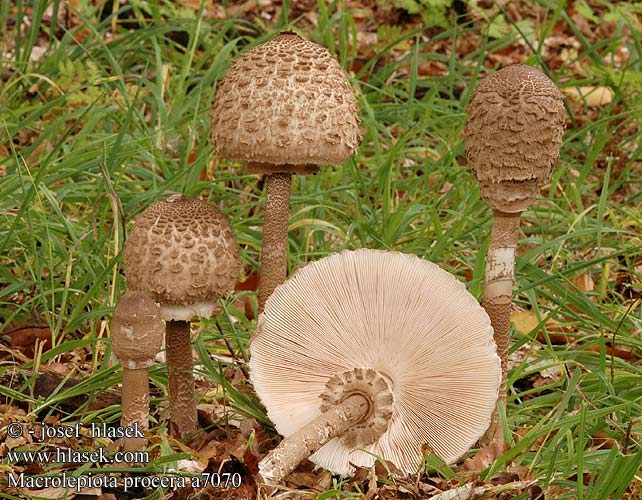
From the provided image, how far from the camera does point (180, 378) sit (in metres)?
3.38

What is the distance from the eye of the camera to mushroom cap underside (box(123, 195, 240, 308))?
3.01 metres

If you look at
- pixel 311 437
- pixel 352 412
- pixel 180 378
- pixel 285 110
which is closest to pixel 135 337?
pixel 180 378

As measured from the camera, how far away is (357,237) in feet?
15.7

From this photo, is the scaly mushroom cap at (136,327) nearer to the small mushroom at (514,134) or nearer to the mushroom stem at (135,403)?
the mushroom stem at (135,403)

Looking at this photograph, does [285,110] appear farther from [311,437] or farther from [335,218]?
[335,218]

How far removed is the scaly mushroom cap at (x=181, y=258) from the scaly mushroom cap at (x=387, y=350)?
32cm

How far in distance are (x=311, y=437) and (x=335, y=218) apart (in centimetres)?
194

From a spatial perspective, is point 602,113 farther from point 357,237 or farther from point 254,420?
point 254,420

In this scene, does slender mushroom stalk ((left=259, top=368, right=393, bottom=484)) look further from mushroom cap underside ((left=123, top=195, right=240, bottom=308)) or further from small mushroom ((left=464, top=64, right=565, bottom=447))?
small mushroom ((left=464, top=64, right=565, bottom=447))

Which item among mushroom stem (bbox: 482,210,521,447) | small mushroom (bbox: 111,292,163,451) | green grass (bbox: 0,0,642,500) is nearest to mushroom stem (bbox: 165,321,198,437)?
green grass (bbox: 0,0,642,500)

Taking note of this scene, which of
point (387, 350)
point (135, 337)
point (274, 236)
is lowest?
point (387, 350)

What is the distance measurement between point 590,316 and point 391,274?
57.0 inches

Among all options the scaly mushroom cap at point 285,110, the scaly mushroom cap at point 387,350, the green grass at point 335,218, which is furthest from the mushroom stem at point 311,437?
the scaly mushroom cap at point 285,110

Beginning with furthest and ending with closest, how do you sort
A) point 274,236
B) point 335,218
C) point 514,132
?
point 335,218, point 274,236, point 514,132
